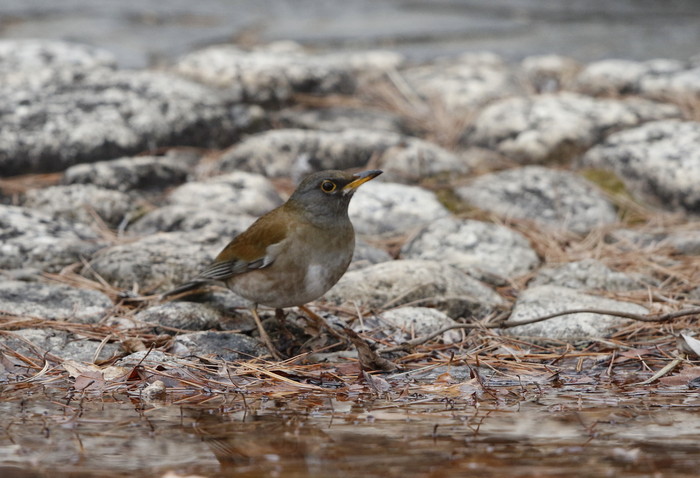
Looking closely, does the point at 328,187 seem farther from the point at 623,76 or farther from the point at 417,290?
the point at 623,76

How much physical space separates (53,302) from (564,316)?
2763 millimetres

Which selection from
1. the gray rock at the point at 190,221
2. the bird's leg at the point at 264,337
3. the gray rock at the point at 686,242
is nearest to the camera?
the bird's leg at the point at 264,337

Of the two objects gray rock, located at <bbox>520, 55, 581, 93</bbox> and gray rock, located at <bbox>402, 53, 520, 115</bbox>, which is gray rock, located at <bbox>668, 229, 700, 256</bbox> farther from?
gray rock, located at <bbox>520, 55, 581, 93</bbox>

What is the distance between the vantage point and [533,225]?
22.7 feet

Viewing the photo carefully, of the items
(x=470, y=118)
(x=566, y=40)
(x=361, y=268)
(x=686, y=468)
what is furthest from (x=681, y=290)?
(x=566, y=40)

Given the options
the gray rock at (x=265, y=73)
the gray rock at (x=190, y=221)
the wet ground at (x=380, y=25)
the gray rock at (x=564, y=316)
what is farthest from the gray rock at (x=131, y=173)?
the wet ground at (x=380, y=25)

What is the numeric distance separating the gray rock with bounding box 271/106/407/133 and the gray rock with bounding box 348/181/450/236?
1.92m

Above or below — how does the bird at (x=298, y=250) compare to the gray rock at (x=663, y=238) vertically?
above

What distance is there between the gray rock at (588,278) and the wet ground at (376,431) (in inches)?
62.3

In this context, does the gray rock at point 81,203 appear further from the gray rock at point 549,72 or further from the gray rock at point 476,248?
the gray rock at point 549,72

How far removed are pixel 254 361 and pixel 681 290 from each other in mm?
2732

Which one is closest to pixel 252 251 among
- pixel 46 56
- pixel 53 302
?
pixel 53 302

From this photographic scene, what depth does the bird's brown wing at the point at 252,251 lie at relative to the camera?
16.0 ft

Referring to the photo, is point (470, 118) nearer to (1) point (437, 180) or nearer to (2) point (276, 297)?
(1) point (437, 180)
